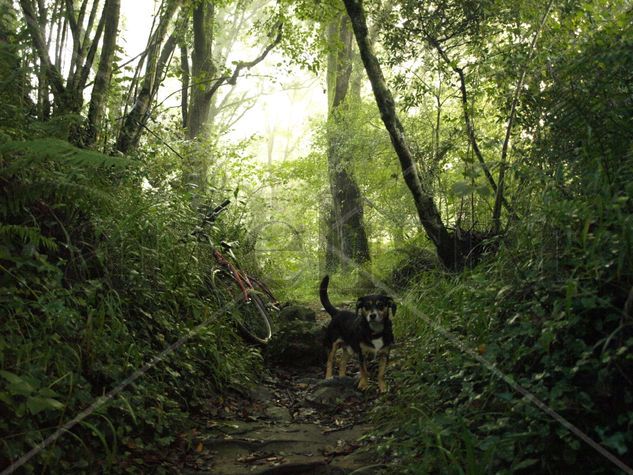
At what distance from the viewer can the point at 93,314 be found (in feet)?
14.2

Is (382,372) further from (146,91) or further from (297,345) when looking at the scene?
(146,91)

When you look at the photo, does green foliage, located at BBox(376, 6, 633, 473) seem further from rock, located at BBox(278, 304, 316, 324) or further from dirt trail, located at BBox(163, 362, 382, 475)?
rock, located at BBox(278, 304, 316, 324)

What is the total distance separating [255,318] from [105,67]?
3.82m

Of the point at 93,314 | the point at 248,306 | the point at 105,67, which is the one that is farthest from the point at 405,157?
the point at 93,314

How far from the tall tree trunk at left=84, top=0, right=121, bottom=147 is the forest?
0.03 metres

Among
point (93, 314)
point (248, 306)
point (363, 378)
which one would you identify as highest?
point (93, 314)

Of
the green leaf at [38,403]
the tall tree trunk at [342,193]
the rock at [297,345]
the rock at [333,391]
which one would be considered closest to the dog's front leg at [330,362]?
the rock at [333,391]

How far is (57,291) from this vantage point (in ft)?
13.7

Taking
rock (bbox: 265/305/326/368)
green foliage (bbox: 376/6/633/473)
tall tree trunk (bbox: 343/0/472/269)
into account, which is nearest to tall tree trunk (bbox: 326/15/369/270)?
tall tree trunk (bbox: 343/0/472/269)

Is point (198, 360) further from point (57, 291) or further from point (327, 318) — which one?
point (327, 318)

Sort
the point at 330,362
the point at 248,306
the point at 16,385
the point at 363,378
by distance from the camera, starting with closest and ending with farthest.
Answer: the point at 16,385, the point at 363,378, the point at 330,362, the point at 248,306

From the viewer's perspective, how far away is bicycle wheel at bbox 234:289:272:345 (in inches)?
293

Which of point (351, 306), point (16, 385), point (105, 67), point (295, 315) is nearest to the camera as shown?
point (16, 385)

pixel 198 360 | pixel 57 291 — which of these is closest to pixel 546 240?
pixel 198 360
